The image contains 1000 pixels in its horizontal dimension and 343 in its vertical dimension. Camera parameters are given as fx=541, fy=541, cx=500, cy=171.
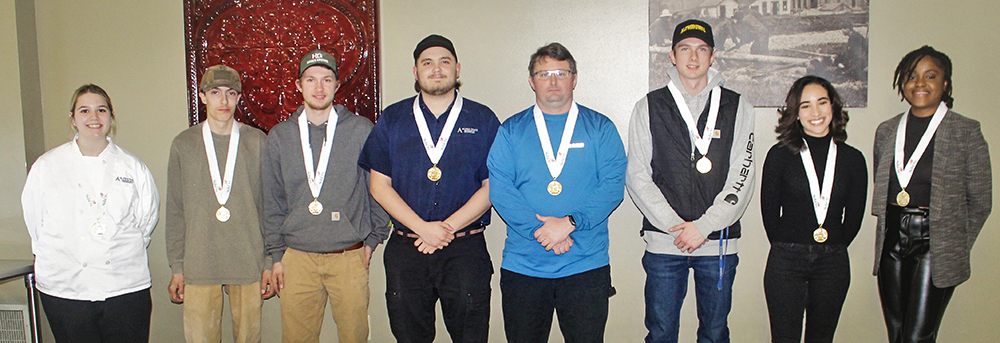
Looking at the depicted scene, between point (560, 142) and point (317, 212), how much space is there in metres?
1.31

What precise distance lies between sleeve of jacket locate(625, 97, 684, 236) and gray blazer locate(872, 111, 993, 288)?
50.1 inches

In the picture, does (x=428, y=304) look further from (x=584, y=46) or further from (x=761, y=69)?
(x=761, y=69)

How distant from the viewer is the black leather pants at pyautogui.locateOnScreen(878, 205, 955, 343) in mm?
2791

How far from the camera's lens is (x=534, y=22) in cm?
338

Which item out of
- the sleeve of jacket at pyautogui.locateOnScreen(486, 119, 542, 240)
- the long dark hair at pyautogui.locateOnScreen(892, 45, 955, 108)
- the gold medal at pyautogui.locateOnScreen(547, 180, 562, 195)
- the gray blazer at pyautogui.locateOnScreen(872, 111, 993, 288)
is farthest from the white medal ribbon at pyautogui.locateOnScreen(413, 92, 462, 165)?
the long dark hair at pyautogui.locateOnScreen(892, 45, 955, 108)

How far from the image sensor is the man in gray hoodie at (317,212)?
2846 millimetres

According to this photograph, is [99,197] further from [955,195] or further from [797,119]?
[955,195]

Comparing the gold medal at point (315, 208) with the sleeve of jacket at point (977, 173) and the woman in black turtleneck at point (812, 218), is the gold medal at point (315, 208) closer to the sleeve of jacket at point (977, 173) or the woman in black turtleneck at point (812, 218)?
the woman in black turtleneck at point (812, 218)

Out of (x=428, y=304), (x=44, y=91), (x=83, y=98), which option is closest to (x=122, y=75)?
(x=44, y=91)

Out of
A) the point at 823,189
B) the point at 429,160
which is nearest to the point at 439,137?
the point at 429,160

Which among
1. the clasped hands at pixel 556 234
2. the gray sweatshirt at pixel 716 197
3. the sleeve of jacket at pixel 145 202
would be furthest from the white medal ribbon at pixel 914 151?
the sleeve of jacket at pixel 145 202

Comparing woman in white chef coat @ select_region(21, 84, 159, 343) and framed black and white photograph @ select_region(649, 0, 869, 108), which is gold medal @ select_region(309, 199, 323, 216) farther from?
framed black and white photograph @ select_region(649, 0, 869, 108)

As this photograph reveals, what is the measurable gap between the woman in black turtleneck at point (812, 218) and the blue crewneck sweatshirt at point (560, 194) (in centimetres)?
89

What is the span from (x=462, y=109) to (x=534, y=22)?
0.94 meters
